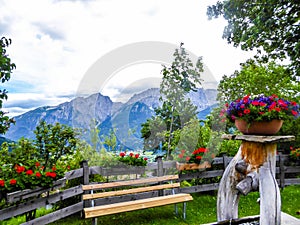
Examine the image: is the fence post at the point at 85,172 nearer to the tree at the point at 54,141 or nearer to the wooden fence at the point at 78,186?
the wooden fence at the point at 78,186

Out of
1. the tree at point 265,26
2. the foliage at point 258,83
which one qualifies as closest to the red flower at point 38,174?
the tree at point 265,26

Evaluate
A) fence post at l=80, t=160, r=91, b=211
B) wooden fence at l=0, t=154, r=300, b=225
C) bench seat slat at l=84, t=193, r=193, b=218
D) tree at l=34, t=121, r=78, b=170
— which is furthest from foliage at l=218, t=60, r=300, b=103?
fence post at l=80, t=160, r=91, b=211

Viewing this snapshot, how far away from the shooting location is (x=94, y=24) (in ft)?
15.8

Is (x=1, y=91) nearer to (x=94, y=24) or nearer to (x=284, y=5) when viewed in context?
(x=94, y=24)

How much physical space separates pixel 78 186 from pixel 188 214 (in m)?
2.07

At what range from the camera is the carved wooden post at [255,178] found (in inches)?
102

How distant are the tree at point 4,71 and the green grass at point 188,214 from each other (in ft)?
5.54

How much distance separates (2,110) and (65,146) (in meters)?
2.45

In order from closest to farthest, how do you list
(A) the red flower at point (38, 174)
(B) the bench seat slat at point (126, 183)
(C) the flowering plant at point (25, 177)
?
(C) the flowering plant at point (25, 177)
(A) the red flower at point (38, 174)
(B) the bench seat slat at point (126, 183)

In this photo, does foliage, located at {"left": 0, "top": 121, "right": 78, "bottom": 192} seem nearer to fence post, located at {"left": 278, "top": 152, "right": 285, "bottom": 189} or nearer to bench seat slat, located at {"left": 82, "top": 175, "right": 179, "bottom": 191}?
bench seat slat, located at {"left": 82, "top": 175, "right": 179, "bottom": 191}

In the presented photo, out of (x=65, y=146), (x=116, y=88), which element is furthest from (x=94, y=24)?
(x=65, y=146)

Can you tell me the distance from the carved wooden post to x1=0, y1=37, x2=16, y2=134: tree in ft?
10.4

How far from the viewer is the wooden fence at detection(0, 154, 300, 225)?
3.25 meters

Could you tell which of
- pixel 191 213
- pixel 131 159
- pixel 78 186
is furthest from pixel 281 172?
pixel 78 186
